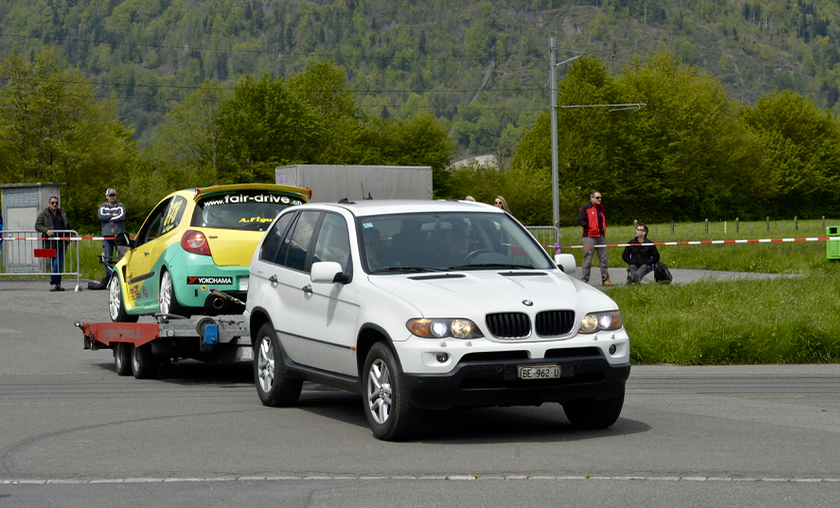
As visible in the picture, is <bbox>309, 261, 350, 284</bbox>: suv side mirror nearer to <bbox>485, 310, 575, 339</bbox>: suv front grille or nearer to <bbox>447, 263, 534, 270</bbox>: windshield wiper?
<bbox>447, 263, 534, 270</bbox>: windshield wiper

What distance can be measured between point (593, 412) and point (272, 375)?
112 inches

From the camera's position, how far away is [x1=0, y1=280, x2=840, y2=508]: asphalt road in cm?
621

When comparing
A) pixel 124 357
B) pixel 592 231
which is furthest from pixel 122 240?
pixel 592 231

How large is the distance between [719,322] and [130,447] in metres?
8.09

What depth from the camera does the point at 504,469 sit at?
6914 millimetres

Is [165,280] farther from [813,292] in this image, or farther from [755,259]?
[755,259]

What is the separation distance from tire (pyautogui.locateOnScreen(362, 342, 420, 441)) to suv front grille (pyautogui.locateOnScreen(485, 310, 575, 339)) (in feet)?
2.30

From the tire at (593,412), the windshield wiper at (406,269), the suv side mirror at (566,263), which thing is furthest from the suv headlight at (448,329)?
the suv side mirror at (566,263)

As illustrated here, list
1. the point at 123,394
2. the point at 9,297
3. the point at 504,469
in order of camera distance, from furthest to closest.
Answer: the point at 9,297
the point at 123,394
the point at 504,469

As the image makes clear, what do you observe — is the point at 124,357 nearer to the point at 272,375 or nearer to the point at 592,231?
the point at 272,375

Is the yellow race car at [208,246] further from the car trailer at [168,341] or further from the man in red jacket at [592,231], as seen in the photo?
the man in red jacket at [592,231]

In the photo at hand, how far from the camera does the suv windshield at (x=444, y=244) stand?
869 centimetres

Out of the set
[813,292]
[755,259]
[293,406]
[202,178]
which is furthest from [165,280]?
[202,178]

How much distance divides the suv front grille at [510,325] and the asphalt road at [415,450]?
75 cm
